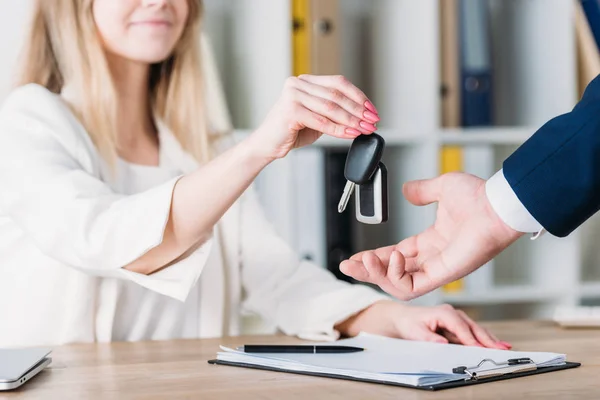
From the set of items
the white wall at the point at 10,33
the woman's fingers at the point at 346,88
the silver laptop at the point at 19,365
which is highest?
the white wall at the point at 10,33

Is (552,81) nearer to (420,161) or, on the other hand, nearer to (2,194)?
(420,161)

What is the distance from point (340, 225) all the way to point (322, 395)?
1.44 meters

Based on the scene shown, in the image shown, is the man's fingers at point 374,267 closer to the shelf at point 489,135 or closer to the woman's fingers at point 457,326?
the woman's fingers at point 457,326

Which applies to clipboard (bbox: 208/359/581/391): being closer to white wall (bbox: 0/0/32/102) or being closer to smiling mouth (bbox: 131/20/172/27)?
smiling mouth (bbox: 131/20/172/27)

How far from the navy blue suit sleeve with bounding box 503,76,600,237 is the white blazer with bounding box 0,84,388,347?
54 centimetres

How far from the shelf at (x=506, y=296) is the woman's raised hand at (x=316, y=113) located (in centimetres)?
133

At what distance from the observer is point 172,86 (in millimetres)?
1979

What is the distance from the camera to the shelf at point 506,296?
2.51 metres

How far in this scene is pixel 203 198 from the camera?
134 centimetres

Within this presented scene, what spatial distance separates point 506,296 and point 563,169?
1.59m

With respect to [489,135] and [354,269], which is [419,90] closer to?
[489,135]

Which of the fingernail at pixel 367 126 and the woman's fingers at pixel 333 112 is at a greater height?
the woman's fingers at pixel 333 112

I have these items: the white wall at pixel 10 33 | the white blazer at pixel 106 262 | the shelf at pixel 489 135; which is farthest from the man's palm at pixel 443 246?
the white wall at pixel 10 33

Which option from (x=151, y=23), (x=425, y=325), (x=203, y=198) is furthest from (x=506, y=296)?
(x=203, y=198)
